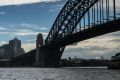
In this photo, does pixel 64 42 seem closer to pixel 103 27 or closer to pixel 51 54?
pixel 51 54

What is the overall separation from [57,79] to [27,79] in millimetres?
5029

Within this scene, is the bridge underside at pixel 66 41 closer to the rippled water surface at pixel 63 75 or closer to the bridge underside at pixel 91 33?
the bridge underside at pixel 91 33

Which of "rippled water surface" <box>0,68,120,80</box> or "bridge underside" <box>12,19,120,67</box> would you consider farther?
"bridge underside" <box>12,19,120,67</box>

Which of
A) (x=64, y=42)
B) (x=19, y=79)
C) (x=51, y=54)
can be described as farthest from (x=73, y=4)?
(x=19, y=79)

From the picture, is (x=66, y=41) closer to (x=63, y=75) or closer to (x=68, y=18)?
(x=68, y=18)

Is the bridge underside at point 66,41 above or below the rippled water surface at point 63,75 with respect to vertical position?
above

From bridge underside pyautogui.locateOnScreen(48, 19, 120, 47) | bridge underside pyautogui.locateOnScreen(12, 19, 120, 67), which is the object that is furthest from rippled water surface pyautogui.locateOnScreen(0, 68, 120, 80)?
bridge underside pyautogui.locateOnScreen(12, 19, 120, 67)

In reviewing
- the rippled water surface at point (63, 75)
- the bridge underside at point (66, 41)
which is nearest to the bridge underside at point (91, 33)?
the bridge underside at point (66, 41)

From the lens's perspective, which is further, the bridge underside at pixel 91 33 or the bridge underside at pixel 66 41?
the bridge underside at pixel 66 41

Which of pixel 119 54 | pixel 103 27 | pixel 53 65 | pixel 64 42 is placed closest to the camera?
pixel 103 27

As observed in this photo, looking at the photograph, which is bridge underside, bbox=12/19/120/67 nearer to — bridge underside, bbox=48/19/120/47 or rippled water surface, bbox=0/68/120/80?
bridge underside, bbox=48/19/120/47

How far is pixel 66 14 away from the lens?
573ft

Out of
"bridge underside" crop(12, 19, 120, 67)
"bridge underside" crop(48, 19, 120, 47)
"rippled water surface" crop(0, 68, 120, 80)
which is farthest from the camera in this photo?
"bridge underside" crop(12, 19, 120, 67)

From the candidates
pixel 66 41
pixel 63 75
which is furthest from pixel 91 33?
pixel 63 75
